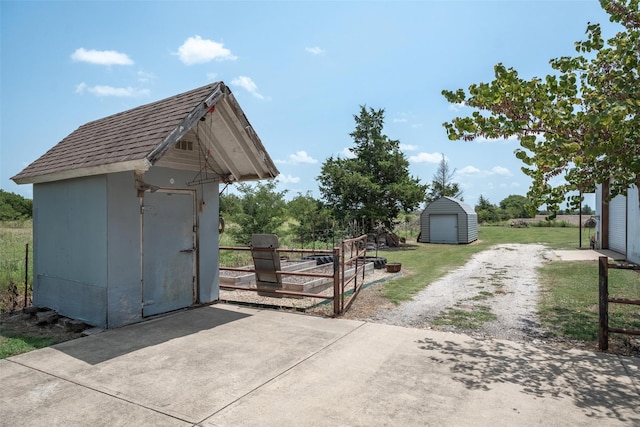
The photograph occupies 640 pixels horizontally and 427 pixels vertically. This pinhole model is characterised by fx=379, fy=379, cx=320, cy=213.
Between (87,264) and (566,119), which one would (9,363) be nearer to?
(87,264)

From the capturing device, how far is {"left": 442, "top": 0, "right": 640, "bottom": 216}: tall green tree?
4.50 metres

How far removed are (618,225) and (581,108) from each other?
14.6 meters

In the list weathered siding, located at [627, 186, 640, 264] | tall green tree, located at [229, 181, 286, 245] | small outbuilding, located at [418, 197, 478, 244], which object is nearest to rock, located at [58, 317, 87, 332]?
tall green tree, located at [229, 181, 286, 245]

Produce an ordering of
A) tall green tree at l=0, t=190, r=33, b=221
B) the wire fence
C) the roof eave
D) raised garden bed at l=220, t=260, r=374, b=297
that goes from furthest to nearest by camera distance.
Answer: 1. tall green tree at l=0, t=190, r=33, b=221
2. raised garden bed at l=220, t=260, r=374, b=297
3. the wire fence
4. the roof eave

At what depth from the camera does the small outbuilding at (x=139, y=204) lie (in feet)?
20.0

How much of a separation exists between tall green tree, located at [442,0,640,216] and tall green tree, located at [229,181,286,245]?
41.1ft

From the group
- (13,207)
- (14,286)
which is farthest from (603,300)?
(13,207)

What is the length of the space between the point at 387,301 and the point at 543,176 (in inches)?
157

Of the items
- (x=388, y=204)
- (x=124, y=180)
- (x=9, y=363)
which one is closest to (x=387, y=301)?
(x=124, y=180)

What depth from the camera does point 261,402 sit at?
370 centimetres

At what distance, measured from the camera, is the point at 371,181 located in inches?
934

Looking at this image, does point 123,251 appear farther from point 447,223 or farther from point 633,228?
point 447,223

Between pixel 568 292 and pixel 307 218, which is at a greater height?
pixel 307 218

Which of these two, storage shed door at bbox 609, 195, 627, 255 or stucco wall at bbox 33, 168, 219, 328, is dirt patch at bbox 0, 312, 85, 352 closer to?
stucco wall at bbox 33, 168, 219, 328
